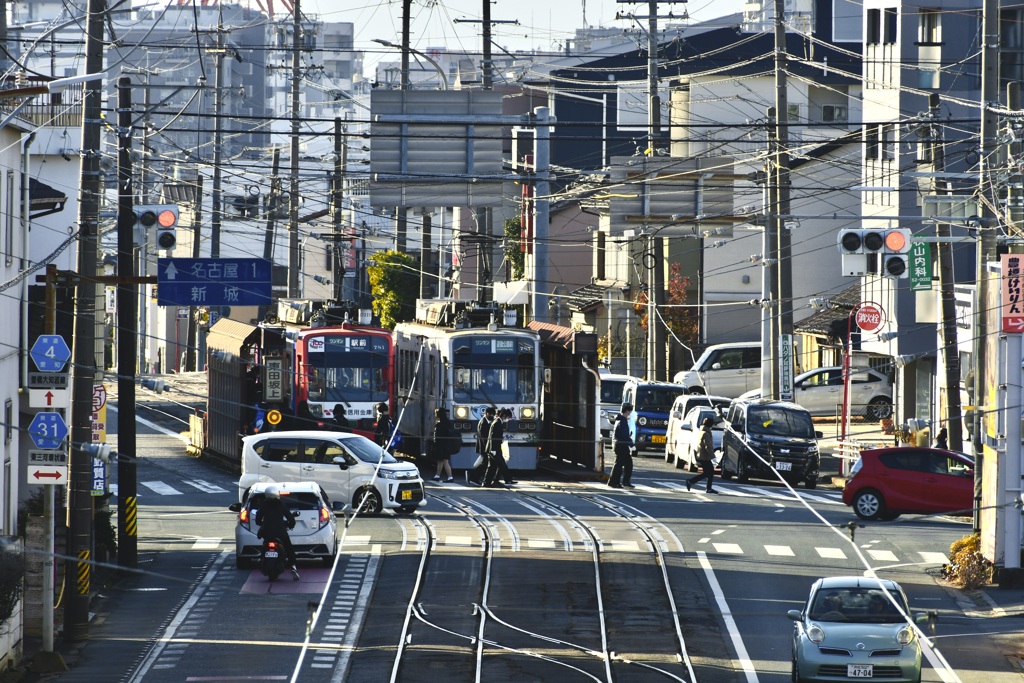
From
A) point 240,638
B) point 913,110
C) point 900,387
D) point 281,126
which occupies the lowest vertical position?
point 240,638

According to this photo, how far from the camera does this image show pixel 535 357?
34.8 metres

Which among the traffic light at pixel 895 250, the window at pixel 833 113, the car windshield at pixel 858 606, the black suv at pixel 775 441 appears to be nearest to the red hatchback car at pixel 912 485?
the black suv at pixel 775 441

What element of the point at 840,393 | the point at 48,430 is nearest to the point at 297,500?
the point at 48,430

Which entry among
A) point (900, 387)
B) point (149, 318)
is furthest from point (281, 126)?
point (900, 387)

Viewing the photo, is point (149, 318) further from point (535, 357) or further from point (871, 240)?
point (871, 240)

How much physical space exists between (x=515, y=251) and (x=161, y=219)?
38686 mm

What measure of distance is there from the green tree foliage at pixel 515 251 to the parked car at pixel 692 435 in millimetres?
21880

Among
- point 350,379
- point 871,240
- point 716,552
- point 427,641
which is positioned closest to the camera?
point 427,641

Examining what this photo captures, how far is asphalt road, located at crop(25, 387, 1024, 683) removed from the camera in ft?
61.5

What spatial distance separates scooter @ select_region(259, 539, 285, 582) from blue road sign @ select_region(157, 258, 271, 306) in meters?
5.32

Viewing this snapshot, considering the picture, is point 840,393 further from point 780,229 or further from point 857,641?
point 857,641

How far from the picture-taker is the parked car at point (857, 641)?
56.0ft

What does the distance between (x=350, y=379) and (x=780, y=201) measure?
1158cm

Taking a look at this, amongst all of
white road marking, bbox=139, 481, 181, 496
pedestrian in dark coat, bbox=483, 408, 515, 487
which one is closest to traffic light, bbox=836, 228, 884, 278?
pedestrian in dark coat, bbox=483, 408, 515, 487
